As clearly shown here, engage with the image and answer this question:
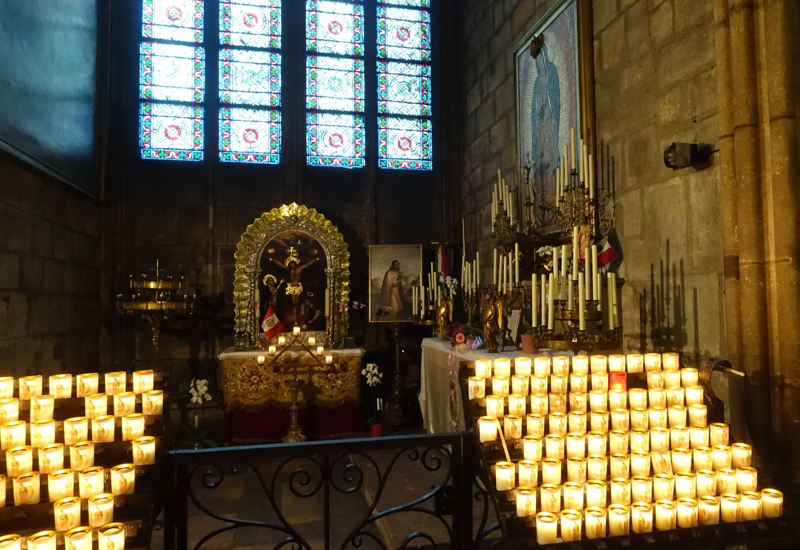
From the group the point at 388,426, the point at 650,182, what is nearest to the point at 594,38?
the point at 650,182

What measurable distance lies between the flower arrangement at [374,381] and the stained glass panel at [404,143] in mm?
2692

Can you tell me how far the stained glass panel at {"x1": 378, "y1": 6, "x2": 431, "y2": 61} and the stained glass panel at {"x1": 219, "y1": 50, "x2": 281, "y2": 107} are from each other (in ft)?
4.82

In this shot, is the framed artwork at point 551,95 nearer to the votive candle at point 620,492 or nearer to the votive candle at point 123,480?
the votive candle at point 620,492

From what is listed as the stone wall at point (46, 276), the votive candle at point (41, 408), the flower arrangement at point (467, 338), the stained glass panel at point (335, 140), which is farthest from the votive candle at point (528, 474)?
the stained glass panel at point (335, 140)

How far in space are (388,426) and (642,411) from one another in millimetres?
4218

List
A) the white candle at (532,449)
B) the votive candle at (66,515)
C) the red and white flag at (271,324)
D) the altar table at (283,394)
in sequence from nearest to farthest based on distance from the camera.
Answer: the votive candle at (66,515), the white candle at (532,449), the altar table at (283,394), the red and white flag at (271,324)

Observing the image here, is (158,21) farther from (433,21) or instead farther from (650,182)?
(650,182)

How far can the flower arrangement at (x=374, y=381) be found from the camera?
590cm

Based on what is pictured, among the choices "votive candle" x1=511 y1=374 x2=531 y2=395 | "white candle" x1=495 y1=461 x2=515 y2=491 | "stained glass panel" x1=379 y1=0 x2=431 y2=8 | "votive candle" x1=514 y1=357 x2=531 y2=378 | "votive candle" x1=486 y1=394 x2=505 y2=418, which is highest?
"stained glass panel" x1=379 y1=0 x2=431 y2=8

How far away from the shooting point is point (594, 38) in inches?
153

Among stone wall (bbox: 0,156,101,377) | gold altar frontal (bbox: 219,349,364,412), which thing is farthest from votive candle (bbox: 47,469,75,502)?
gold altar frontal (bbox: 219,349,364,412)

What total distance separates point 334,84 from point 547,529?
633cm

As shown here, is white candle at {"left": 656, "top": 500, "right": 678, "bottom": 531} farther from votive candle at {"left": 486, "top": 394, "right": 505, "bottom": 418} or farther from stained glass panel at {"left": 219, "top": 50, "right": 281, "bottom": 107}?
stained glass panel at {"left": 219, "top": 50, "right": 281, "bottom": 107}

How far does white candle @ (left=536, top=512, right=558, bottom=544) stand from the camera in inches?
60.4
